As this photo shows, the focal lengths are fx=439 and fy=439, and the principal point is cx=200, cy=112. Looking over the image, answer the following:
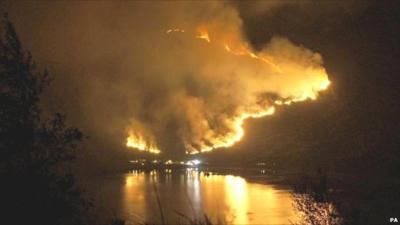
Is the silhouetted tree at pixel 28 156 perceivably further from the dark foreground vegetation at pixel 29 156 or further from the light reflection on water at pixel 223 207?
the light reflection on water at pixel 223 207

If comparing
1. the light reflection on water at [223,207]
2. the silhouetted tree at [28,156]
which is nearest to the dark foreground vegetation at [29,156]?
the silhouetted tree at [28,156]

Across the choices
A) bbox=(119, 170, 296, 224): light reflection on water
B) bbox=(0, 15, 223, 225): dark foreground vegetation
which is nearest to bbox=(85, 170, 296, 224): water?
bbox=(119, 170, 296, 224): light reflection on water

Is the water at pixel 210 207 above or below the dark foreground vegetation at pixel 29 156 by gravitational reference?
below

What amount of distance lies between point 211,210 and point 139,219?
1468cm

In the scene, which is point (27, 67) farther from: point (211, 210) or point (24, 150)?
point (211, 210)

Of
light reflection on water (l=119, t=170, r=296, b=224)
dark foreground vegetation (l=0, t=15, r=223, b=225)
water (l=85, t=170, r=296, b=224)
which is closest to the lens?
dark foreground vegetation (l=0, t=15, r=223, b=225)

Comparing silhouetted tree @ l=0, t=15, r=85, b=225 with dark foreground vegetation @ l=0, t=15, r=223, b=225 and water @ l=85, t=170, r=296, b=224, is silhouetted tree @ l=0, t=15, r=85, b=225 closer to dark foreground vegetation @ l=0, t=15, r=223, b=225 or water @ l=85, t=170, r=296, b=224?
dark foreground vegetation @ l=0, t=15, r=223, b=225

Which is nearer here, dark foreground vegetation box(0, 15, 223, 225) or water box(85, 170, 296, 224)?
dark foreground vegetation box(0, 15, 223, 225)

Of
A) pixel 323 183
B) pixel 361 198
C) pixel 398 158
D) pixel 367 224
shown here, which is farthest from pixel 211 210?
pixel 398 158

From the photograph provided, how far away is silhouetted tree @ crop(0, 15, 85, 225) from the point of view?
46.5ft

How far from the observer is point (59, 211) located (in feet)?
48.7

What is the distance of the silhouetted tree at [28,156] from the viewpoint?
46.5 ft

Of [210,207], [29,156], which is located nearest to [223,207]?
[210,207]

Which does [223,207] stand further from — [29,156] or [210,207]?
[29,156]
